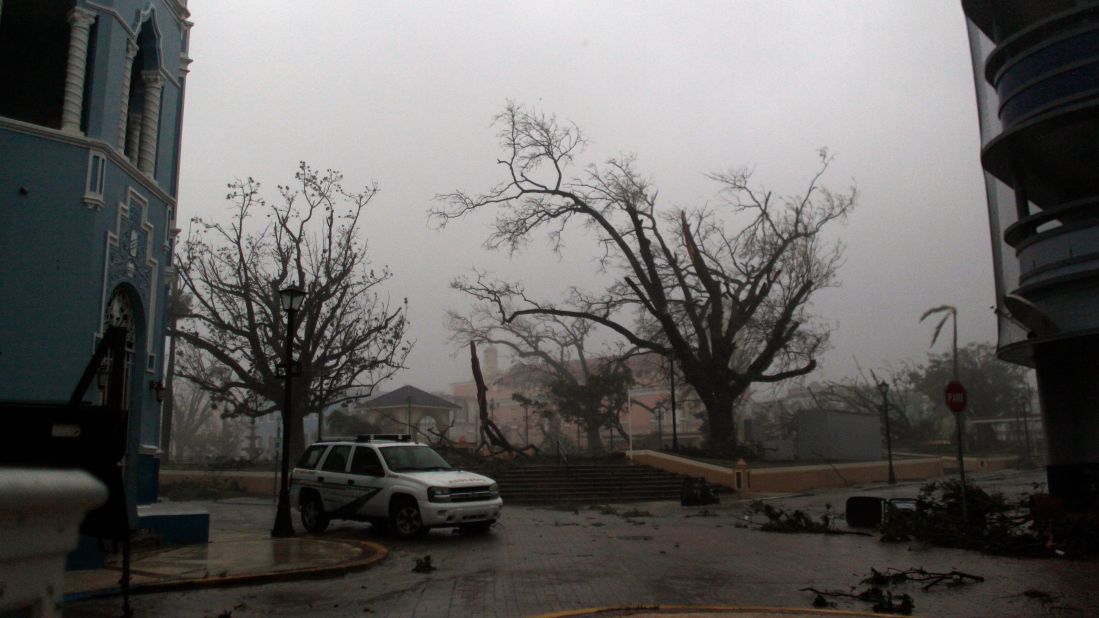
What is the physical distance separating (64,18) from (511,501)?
1835cm

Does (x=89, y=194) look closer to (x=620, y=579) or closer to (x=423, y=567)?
(x=423, y=567)

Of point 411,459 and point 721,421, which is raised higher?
point 721,421

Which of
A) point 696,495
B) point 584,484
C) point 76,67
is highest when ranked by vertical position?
point 76,67

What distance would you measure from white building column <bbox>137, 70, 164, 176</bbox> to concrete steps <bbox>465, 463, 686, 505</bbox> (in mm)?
16131

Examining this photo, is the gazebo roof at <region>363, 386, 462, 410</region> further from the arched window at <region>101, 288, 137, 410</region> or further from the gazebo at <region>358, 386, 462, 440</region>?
the arched window at <region>101, 288, 137, 410</region>

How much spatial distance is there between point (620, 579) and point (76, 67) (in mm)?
9852

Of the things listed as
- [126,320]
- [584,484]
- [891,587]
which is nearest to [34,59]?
[126,320]

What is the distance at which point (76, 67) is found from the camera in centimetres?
1137

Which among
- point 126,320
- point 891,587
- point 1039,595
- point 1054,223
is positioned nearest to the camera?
point 1039,595

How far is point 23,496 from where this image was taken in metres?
1.45

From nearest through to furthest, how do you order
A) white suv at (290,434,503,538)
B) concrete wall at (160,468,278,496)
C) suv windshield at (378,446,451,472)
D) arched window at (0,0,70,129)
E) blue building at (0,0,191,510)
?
1. blue building at (0,0,191,510)
2. arched window at (0,0,70,129)
3. white suv at (290,434,503,538)
4. suv windshield at (378,446,451,472)
5. concrete wall at (160,468,278,496)

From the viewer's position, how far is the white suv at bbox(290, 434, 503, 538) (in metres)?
14.8

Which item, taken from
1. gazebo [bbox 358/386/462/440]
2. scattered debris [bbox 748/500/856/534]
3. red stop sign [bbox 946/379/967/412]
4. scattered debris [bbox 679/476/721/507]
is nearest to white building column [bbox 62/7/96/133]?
red stop sign [bbox 946/379/967/412]

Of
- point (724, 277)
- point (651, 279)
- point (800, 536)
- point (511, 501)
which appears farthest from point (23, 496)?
point (724, 277)
